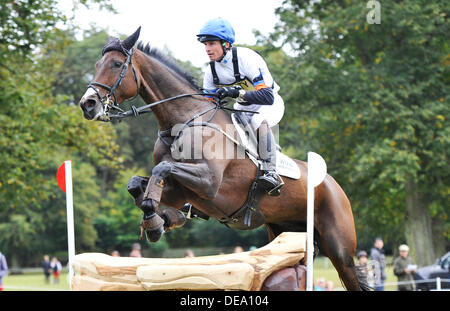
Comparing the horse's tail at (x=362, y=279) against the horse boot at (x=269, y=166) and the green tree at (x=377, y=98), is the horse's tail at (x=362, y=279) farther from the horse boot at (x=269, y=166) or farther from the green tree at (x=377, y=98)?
the green tree at (x=377, y=98)

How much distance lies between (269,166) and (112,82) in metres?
1.56

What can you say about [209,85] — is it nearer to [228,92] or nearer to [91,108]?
[228,92]

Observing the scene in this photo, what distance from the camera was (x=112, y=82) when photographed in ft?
15.9

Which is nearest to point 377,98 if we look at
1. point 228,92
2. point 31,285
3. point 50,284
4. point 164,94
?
point 228,92

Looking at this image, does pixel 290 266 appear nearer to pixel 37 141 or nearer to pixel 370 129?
pixel 37 141

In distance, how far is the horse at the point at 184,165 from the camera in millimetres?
4668

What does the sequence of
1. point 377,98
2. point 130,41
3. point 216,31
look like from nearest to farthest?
point 130,41, point 216,31, point 377,98

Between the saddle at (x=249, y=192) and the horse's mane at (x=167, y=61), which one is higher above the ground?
the horse's mane at (x=167, y=61)

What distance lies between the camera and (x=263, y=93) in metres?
5.20

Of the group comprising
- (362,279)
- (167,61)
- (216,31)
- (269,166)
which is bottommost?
(362,279)

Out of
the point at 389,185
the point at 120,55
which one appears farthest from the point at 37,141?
the point at 120,55

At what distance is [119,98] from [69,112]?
1224 centimetres

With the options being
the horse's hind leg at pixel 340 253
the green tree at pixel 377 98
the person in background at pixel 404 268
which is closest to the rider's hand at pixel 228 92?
the horse's hind leg at pixel 340 253

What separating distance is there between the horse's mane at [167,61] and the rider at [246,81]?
0.21 m
